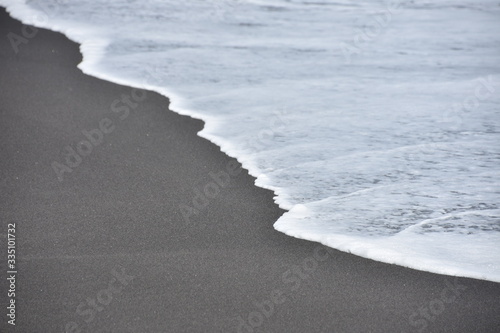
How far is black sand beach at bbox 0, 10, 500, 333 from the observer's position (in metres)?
2.87

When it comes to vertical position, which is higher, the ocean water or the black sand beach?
the ocean water

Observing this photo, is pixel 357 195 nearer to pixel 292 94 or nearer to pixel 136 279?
pixel 136 279

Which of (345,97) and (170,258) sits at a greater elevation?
(345,97)

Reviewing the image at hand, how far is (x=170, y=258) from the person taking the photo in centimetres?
333

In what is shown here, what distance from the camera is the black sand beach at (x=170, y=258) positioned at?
287 cm

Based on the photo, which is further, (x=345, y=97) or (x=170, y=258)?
(x=345, y=97)

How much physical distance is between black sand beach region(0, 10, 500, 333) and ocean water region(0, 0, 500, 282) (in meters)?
0.24

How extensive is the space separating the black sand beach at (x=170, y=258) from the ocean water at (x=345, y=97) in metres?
0.24

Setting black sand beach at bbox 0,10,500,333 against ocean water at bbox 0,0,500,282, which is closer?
black sand beach at bbox 0,10,500,333

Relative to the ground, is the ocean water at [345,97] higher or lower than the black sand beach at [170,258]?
higher

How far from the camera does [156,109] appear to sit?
18.4 feet

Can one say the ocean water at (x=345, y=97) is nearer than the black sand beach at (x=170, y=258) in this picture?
No

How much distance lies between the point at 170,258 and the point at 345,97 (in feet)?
11.1

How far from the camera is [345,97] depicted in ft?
20.3
